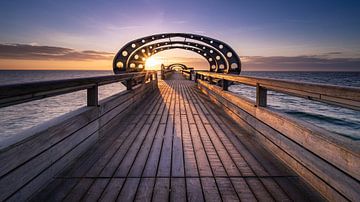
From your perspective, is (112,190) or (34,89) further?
(112,190)

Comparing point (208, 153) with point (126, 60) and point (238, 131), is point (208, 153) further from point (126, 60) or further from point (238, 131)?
point (126, 60)

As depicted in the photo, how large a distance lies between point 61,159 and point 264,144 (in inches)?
123

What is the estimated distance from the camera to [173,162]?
312 cm

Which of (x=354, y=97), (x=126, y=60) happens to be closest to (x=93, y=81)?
(x=354, y=97)

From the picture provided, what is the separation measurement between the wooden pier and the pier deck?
0.4 inches

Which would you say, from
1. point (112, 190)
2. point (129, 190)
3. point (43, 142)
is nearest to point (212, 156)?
point (129, 190)

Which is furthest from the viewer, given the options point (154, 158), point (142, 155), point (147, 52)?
point (147, 52)

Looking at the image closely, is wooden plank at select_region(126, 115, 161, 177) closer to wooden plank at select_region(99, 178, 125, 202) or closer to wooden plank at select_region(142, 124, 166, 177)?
wooden plank at select_region(142, 124, 166, 177)

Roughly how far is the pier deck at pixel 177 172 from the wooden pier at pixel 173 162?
1 cm

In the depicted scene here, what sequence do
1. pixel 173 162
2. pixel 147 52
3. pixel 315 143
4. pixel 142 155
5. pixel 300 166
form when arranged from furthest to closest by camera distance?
pixel 147 52, pixel 142 155, pixel 173 162, pixel 300 166, pixel 315 143

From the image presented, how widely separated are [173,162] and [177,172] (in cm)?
32

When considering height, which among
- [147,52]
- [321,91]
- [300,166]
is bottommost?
[300,166]

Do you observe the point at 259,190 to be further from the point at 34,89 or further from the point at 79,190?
the point at 34,89

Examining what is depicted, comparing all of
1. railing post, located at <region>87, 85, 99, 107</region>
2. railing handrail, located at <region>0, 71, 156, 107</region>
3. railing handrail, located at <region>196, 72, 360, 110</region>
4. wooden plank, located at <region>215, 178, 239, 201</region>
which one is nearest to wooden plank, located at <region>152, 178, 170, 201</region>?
wooden plank, located at <region>215, 178, 239, 201</region>
